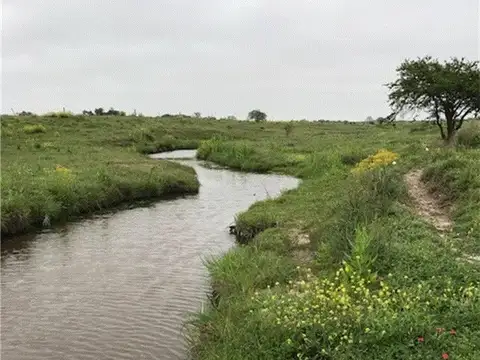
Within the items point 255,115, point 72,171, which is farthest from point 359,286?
point 255,115

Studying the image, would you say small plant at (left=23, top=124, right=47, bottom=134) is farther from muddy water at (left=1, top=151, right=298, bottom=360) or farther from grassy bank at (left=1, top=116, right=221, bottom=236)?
muddy water at (left=1, top=151, right=298, bottom=360)

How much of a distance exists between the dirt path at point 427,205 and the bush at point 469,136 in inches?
411

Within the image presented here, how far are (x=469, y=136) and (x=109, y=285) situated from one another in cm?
2302

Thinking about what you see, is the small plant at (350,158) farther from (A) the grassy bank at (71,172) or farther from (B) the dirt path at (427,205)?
(B) the dirt path at (427,205)

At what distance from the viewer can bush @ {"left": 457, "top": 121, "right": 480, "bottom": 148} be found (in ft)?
97.4

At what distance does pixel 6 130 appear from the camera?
44.3 meters

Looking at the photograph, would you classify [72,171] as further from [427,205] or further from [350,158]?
[427,205]

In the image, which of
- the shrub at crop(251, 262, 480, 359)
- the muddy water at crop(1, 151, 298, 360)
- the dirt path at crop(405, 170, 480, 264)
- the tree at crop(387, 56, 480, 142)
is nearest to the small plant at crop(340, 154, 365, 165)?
the tree at crop(387, 56, 480, 142)

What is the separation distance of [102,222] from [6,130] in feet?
85.6

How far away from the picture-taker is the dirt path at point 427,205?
14173 mm

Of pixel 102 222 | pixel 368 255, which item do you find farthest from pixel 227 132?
pixel 368 255

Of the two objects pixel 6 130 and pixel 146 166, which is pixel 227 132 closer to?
pixel 6 130

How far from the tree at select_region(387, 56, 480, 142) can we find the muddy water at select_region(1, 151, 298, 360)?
14.6 metres

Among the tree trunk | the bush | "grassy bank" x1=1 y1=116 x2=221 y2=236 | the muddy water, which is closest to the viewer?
the muddy water
